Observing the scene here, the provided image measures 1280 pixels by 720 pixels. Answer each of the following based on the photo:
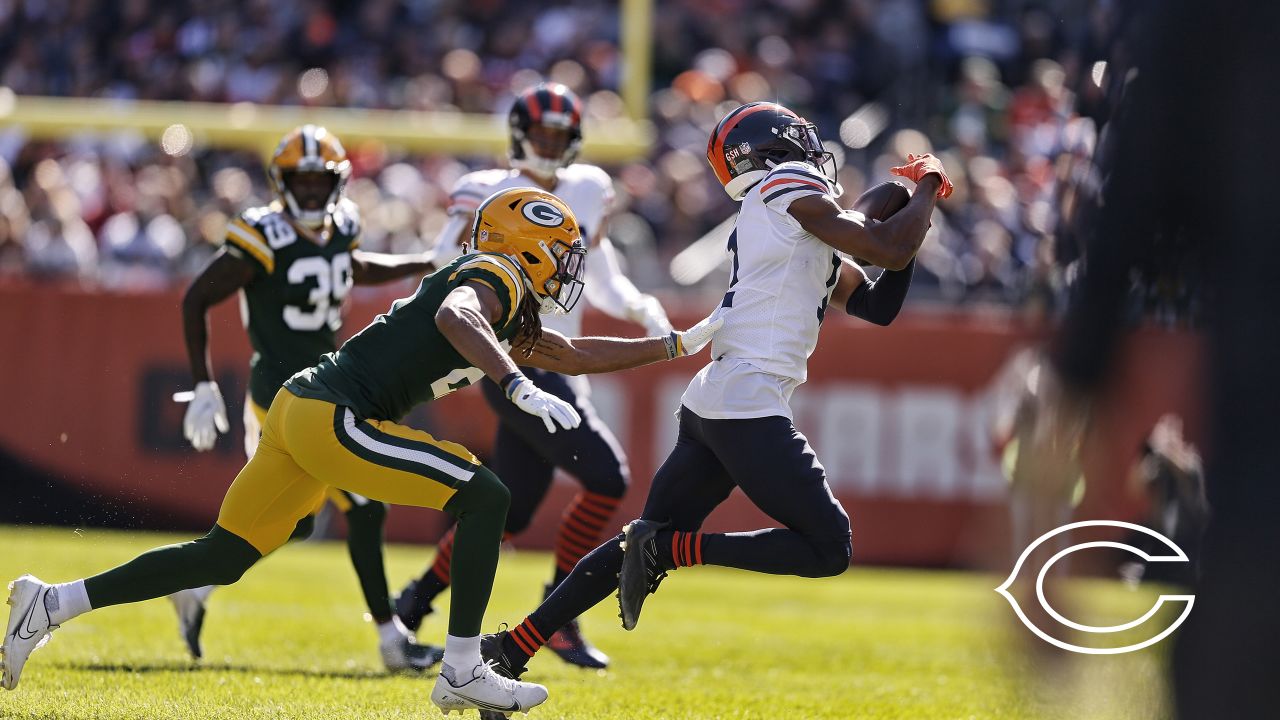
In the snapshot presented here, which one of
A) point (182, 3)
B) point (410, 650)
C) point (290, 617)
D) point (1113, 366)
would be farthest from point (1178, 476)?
point (182, 3)

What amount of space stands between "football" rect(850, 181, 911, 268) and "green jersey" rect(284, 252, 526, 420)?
1.07 metres

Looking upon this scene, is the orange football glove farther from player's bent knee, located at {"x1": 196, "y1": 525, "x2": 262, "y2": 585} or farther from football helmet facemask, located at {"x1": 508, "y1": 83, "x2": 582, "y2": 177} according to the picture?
player's bent knee, located at {"x1": 196, "y1": 525, "x2": 262, "y2": 585}

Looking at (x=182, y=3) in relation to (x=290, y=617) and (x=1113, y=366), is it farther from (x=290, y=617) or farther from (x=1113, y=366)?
(x=1113, y=366)

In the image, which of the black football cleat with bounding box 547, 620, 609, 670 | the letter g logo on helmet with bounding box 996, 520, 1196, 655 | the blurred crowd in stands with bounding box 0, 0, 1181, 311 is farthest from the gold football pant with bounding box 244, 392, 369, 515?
the blurred crowd in stands with bounding box 0, 0, 1181, 311

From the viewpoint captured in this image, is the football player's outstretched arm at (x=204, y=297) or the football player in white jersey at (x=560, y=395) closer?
the football player's outstretched arm at (x=204, y=297)

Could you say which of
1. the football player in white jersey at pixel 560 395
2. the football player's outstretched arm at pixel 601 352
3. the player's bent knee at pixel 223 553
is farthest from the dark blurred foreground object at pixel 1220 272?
the football player in white jersey at pixel 560 395

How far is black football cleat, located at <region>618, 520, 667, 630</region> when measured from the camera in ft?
15.4

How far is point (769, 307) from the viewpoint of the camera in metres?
4.75

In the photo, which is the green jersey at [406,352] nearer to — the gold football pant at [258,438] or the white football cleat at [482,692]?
the white football cleat at [482,692]

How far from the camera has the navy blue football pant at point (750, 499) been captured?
4.61m

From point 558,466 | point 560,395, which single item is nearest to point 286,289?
point 560,395

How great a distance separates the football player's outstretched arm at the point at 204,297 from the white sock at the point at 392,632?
3.71 feet

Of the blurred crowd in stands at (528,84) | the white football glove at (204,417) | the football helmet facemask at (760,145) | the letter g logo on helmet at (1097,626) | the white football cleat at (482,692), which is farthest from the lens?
the blurred crowd in stands at (528,84)

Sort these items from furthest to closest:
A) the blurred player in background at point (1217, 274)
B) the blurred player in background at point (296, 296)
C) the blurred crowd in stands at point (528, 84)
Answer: the blurred crowd in stands at point (528, 84) → the blurred player in background at point (296, 296) → the blurred player in background at point (1217, 274)
